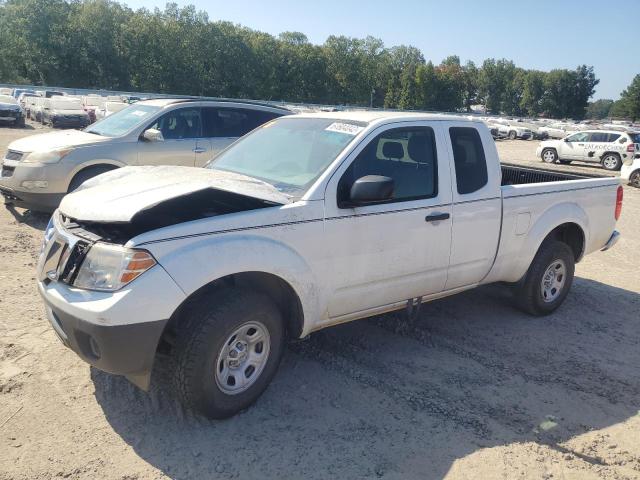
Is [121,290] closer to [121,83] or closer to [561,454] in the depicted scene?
[561,454]

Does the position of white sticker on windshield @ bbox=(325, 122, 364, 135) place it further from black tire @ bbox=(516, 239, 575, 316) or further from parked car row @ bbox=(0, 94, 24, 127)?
parked car row @ bbox=(0, 94, 24, 127)

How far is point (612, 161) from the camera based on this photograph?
23406mm

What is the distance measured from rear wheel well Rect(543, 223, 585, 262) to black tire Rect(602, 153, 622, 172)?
796 inches

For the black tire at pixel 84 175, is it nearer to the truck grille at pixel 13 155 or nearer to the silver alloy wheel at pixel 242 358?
the truck grille at pixel 13 155

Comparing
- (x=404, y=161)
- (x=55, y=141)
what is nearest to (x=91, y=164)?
(x=55, y=141)

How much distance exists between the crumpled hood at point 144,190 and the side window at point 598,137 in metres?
24.0

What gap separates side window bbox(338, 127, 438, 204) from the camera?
4074mm

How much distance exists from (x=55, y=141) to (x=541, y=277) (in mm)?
7035

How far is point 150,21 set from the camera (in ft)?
262

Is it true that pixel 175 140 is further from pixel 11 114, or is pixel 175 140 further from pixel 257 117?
pixel 11 114

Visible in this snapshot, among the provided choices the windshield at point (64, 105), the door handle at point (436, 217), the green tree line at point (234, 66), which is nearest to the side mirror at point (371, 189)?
the door handle at point (436, 217)

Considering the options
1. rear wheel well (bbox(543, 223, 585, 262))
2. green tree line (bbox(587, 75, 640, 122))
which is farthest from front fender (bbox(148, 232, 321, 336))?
green tree line (bbox(587, 75, 640, 122))

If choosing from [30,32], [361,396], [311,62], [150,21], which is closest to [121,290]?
[361,396]

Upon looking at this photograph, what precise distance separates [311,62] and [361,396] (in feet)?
310
